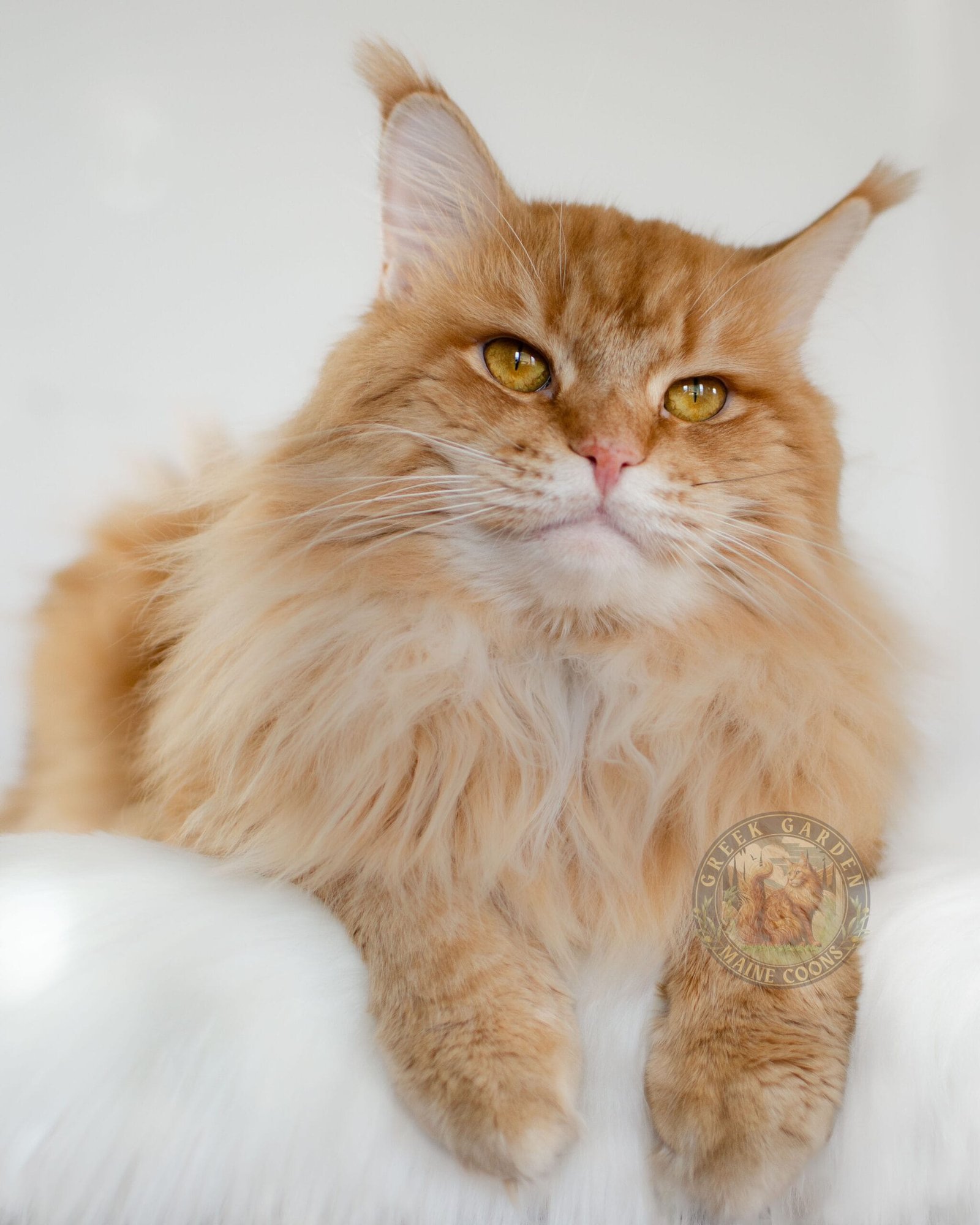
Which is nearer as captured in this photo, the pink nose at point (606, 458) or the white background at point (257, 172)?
the pink nose at point (606, 458)

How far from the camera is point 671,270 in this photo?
1.26 metres

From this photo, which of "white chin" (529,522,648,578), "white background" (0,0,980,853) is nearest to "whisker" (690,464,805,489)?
"white chin" (529,522,648,578)

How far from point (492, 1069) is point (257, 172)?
5.46 feet

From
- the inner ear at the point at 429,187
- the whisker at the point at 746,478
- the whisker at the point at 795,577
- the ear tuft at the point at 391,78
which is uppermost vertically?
the ear tuft at the point at 391,78

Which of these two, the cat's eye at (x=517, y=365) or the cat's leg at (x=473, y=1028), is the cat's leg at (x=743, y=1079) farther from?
the cat's eye at (x=517, y=365)

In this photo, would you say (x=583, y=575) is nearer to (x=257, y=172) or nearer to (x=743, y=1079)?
(x=743, y=1079)

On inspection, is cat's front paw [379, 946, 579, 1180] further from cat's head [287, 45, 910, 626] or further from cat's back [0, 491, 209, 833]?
cat's back [0, 491, 209, 833]

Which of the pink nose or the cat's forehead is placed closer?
the pink nose

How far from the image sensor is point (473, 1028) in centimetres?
90

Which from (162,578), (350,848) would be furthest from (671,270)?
(162,578)

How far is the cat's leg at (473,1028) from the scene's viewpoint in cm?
84

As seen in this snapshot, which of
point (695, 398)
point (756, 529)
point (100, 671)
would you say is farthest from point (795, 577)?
point (100, 671)

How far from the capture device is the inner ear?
50.3 inches

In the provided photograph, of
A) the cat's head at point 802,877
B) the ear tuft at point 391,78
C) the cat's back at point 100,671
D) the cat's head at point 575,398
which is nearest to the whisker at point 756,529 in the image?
the cat's head at point 575,398
